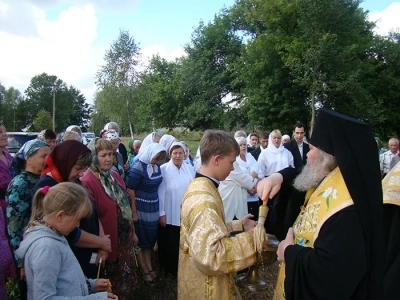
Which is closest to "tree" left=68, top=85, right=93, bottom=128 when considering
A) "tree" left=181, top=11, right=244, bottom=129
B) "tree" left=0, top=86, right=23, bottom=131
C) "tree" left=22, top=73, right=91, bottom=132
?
"tree" left=22, top=73, right=91, bottom=132

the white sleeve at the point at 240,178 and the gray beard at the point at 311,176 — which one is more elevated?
the gray beard at the point at 311,176

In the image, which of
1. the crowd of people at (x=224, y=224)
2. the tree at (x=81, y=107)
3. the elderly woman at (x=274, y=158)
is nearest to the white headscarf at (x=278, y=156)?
the elderly woman at (x=274, y=158)

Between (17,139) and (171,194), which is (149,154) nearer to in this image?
(171,194)

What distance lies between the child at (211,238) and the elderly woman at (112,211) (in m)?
1.25

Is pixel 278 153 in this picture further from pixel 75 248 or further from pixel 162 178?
pixel 75 248

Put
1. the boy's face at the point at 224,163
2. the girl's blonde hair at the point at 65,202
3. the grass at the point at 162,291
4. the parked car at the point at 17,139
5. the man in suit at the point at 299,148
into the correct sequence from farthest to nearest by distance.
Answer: the parked car at the point at 17,139
the man in suit at the point at 299,148
the grass at the point at 162,291
the boy's face at the point at 224,163
the girl's blonde hair at the point at 65,202

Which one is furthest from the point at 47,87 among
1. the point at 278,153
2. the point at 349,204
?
the point at 349,204

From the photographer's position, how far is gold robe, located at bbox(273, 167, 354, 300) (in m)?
1.78

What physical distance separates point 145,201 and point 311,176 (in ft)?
9.99

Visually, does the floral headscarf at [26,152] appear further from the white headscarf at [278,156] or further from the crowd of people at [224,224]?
the white headscarf at [278,156]

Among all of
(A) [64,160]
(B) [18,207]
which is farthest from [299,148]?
(B) [18,207]

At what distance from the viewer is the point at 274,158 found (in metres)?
7.15

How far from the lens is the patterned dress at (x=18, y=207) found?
2.87 m

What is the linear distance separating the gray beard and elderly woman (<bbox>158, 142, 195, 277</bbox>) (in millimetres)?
2904
